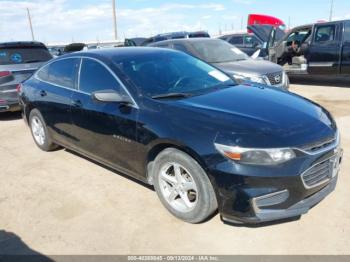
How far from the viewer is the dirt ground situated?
299 cm

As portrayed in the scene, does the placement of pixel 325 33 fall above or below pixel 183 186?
above

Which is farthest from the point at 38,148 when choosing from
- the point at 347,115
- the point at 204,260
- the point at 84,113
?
the point at 347,115

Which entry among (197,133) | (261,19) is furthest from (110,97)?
(261,19)

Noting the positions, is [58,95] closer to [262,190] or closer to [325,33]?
[262,190]

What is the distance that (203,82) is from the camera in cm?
409

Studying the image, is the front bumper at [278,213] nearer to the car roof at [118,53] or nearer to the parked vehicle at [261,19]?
the car roof at [118,53]

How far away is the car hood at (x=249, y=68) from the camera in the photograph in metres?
7.37

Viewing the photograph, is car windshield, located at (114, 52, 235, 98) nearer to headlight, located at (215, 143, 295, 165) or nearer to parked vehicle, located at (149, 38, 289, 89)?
headlight, located at (215, 143, 295, 165)

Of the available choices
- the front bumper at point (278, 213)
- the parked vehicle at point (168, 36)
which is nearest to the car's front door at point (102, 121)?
the front bumper at point (278, 213)

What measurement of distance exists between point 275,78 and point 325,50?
3.37 m

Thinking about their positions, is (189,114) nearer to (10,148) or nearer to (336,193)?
(336,193)

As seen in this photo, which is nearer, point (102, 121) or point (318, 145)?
point (318, 145)

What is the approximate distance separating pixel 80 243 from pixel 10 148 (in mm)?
3468

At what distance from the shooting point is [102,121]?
3893 millimetres
